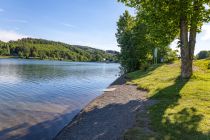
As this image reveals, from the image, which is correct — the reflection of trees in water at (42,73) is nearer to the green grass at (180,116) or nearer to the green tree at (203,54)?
the green grass at (180,116)

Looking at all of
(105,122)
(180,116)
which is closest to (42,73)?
(105,122)

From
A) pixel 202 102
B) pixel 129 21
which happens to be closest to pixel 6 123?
pixel 202 102

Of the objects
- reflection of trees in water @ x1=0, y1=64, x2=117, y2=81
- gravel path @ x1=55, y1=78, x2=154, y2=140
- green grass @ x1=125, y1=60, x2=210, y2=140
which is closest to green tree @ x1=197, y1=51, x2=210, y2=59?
reflection of trees in water @ x1=0, y1=64, x2=117, y2=81

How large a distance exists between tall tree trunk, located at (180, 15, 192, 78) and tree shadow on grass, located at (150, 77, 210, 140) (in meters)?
8.45

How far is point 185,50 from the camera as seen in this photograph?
2586 cm

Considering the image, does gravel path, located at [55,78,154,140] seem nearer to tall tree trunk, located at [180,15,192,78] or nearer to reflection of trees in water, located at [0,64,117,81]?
tall tree trunk, located at [180,15,192,78]

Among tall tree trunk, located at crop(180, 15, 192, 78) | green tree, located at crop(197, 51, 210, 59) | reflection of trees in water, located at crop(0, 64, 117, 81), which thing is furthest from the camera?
green tree, located at crop(197, 51, 210, 59)

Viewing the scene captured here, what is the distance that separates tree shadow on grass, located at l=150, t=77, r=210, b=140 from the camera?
11.0m

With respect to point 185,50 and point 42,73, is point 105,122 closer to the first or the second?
point 185,50

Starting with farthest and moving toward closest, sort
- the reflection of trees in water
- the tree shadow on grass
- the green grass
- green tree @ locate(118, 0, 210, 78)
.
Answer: the reflection of trees in water
green tree @ locate(118, 0, 210, 78)
the green grass
the tree shadow on grass

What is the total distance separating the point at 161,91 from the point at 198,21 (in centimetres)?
808

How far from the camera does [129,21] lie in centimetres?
6025

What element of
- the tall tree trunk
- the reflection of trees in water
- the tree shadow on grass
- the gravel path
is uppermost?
the tall tree trunk

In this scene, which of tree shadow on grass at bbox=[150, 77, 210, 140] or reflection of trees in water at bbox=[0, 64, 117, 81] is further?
reflection of trees in water at bbox=[0, 64, 117, 81]
